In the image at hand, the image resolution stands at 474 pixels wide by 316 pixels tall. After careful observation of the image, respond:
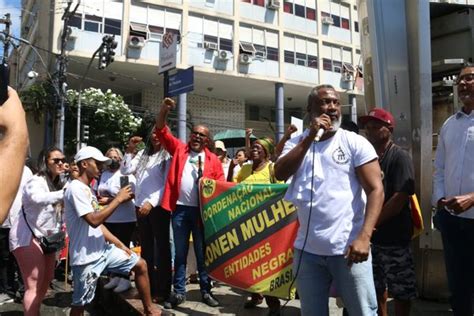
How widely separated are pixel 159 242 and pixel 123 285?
88 centimetres

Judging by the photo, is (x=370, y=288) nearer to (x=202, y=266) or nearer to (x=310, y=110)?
(x=310, y=110)

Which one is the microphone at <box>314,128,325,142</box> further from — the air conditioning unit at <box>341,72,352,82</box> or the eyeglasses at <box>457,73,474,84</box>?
the air conditioning unit at <box>341,72,352,82</box>

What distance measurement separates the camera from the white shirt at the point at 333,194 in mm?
2453

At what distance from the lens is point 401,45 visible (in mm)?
4145

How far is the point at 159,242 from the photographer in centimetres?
469

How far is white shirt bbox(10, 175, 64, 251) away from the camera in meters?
4.16

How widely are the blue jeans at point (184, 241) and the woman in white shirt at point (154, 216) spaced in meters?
0.20

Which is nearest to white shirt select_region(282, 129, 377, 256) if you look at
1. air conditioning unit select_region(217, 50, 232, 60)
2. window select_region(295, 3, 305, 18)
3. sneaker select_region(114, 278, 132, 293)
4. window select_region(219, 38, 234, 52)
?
sneaker select_region(114, 278, 132, 293)

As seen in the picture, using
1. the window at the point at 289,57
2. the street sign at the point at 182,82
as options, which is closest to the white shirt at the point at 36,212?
the street sign at the point at 182,82

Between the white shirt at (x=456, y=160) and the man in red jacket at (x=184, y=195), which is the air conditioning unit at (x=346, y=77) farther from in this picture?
the white shirt at (x=456, y=160)

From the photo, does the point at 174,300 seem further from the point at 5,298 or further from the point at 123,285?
the point at 5,298

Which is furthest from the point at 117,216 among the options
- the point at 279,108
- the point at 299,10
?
the point at 299,10

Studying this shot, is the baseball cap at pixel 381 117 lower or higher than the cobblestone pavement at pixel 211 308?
higher

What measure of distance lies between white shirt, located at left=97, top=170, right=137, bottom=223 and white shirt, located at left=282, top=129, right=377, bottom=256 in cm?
295
